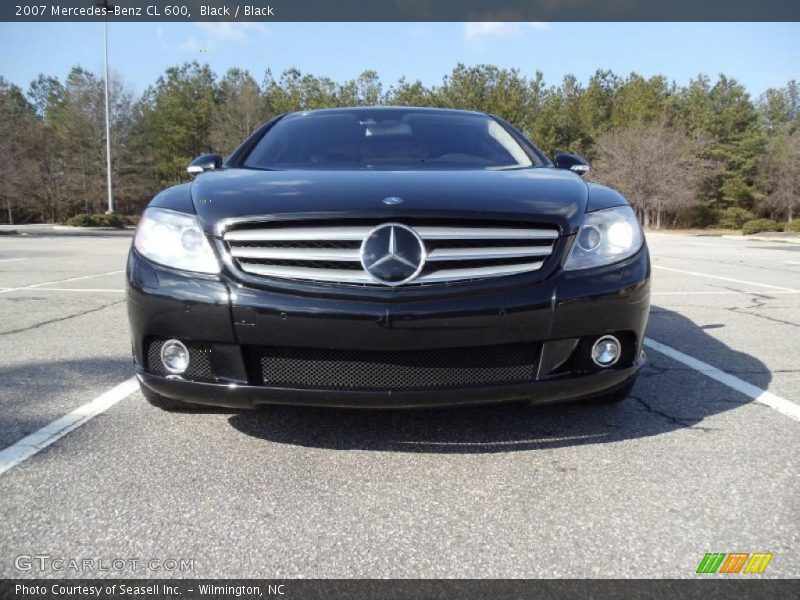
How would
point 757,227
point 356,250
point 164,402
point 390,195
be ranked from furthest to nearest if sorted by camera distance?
point 757,227
point 164,402
point 390,195
point 356,250

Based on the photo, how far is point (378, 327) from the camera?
2234 millimetres

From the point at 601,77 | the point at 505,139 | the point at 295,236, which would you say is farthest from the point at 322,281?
the point at 601,77

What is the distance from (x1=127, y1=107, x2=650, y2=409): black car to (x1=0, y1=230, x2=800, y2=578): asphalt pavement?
0.28 m

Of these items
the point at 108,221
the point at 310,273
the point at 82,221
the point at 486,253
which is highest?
the point at 486,253

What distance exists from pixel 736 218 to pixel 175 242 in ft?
202

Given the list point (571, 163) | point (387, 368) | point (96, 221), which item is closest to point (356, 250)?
point (387, 368)

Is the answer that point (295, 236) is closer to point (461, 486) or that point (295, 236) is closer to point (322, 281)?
point (322, 281)

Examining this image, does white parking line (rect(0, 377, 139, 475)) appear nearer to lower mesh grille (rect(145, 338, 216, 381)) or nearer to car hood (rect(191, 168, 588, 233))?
lower mesh grille (rect(145, 338, 216, 381))

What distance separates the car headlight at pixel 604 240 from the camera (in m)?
2.46

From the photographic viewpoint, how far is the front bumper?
225cm

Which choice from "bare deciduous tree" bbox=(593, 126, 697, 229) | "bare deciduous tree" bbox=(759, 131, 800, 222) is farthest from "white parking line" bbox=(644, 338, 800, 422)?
"bare deciduous tree" bbox=(759, 131, 800, 222)

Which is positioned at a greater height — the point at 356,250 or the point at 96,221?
the point at 356,250

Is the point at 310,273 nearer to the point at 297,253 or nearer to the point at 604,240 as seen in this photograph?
the point at 297,253

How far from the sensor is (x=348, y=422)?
9.34ft
